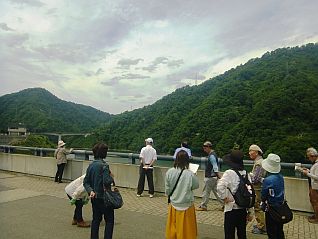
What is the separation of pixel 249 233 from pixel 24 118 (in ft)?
257

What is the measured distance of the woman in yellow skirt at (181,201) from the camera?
4965mm

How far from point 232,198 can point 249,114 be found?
39.9m

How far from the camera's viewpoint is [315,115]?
36.2m

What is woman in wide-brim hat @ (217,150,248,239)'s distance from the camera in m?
4.82

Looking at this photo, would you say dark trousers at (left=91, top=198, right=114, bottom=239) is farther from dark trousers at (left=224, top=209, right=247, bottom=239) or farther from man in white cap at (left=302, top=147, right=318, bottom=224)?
man in white cap at (left=302, top=147, right=318, bottom=224)

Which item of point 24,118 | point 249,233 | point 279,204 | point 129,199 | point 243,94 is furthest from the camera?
point 24,118

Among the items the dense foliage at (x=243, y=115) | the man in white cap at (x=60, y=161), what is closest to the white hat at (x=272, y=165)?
the man in white cap at (x=60, y=161)

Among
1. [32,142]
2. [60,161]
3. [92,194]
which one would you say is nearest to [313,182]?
[92,194]

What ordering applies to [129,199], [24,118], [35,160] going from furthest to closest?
1. [24,118]
2. [35,160]
3. [129,199]

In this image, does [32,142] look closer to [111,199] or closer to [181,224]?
[111,199]

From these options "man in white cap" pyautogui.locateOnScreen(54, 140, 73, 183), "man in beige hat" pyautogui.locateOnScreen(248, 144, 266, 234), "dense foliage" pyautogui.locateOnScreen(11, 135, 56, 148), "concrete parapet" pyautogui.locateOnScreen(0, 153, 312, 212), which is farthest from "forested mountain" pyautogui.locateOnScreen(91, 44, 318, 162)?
"man in beige hat" pyautogui.locateOnScreen(248, 144, 266, 234)

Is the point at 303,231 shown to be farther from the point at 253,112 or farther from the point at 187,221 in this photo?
the point at 253,112

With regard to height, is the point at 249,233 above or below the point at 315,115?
below

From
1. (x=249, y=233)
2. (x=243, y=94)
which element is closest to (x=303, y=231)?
(x=249, y=233)
